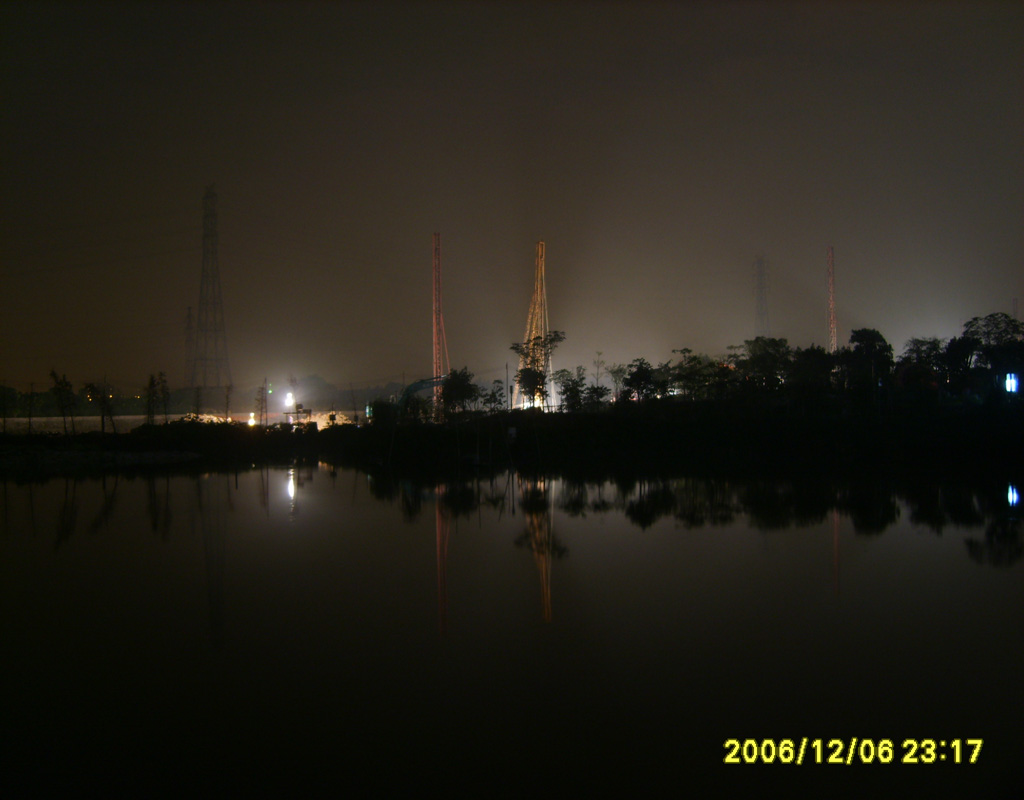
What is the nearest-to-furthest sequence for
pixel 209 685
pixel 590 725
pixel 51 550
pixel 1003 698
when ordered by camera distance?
pixel 590 725 → pixel 1003 698 → pixel 209 685 → pixel 51 550

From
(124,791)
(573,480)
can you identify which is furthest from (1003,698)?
(573,480)

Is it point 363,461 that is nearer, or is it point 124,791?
point 124,791

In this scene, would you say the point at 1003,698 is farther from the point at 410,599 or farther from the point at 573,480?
the point at 573,480

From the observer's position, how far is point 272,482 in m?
21.9

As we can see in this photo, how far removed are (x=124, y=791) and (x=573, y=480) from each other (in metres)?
16.6
